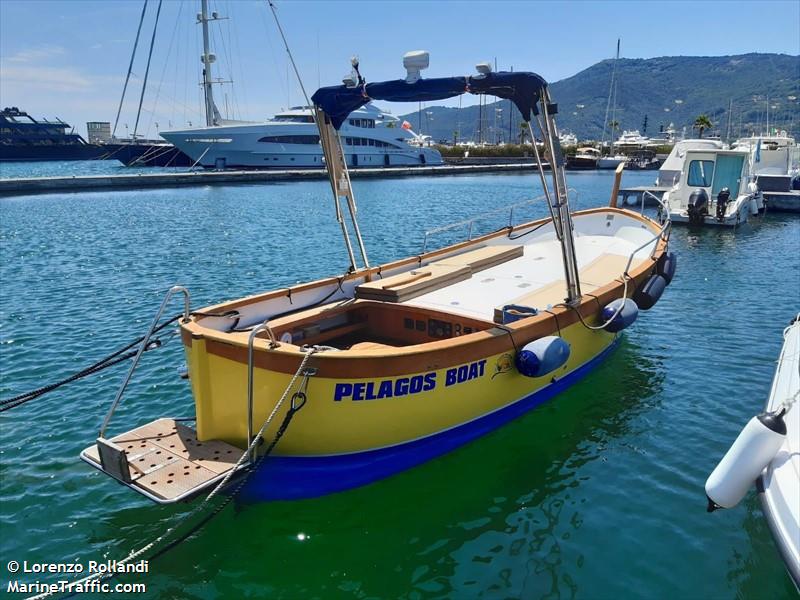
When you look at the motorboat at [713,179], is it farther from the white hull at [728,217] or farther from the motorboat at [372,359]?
the motorboat at [372,359]

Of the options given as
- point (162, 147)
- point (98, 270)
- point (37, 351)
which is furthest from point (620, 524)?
point (162, 147)

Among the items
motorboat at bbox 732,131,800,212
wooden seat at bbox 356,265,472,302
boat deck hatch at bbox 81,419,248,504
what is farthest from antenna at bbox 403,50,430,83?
motorboat at bbox 732,131,800,212

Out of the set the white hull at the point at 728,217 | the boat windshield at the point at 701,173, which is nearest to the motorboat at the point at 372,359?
the white hull at the point at 728,217

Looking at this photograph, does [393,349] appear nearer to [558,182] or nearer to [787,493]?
[558,182]

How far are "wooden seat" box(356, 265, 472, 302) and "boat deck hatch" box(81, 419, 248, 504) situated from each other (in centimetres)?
327

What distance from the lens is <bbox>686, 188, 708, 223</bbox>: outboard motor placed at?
26300 mm

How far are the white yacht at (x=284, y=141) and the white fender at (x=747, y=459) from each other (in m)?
59.3

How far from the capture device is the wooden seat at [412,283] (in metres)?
8.60

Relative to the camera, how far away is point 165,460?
19.3 feet

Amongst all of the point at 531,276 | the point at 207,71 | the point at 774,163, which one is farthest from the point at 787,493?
the point at 207,71

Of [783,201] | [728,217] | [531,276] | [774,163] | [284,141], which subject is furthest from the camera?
[284,141]

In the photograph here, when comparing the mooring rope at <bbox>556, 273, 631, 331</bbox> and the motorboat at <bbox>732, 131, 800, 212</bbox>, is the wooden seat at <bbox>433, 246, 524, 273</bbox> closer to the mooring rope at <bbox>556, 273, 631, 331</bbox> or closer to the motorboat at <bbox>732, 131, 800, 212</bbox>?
the mooring rope at <bbox>556, 273, 631, 331</bbox>

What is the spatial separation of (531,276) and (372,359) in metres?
5.51

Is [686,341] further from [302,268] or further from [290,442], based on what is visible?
[302,268]
